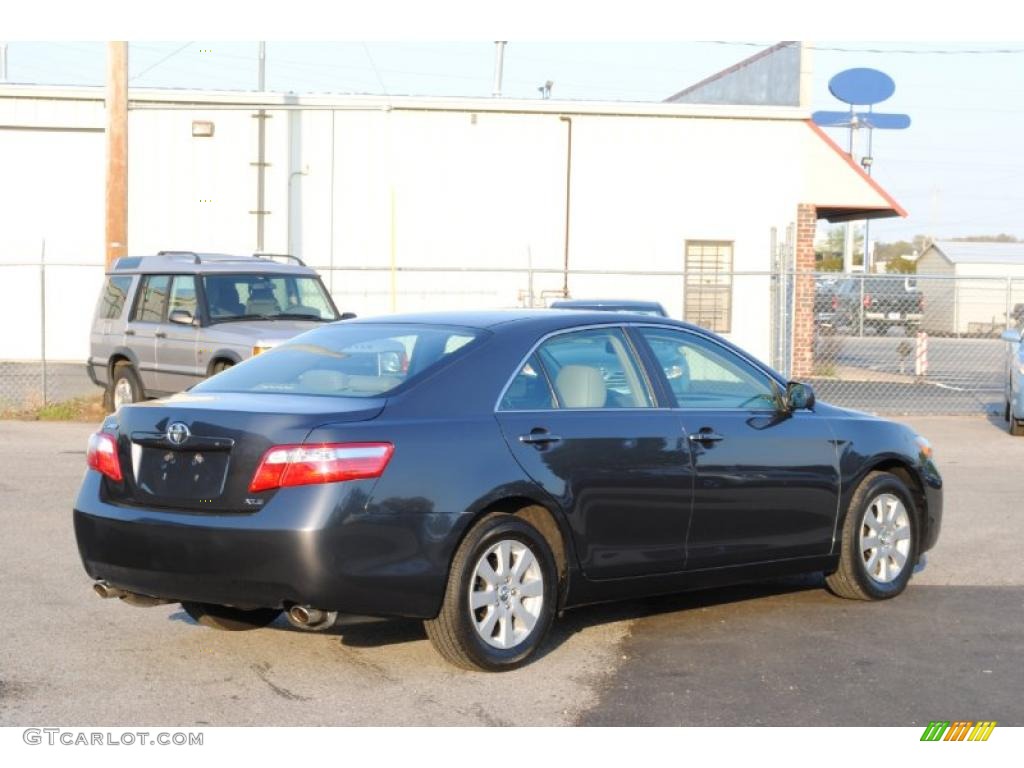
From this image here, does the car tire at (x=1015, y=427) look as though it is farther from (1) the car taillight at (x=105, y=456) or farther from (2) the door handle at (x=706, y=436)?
(1) the car taillight at (x=105, y=456)

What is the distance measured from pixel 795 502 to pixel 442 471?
227 cm

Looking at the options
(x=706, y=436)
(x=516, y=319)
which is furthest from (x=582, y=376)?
(x=706, y=436)

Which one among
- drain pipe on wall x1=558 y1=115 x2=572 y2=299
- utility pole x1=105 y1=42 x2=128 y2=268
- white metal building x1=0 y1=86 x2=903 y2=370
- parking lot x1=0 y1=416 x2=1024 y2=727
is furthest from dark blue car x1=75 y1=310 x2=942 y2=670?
drain pipe on wall x1=558 y1=115 x2=572 y2=299

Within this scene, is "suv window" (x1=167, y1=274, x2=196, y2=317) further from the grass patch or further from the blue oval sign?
the blue oval sign

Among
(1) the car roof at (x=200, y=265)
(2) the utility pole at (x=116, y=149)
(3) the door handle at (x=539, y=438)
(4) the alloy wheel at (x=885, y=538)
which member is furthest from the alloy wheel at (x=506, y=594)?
(2) the utility pole at (x=116, y=149)

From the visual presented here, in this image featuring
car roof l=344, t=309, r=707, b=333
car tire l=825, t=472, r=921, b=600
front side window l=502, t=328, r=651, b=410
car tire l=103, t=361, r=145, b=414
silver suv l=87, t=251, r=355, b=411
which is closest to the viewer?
front side window l=502, t=328, r=651, b=410

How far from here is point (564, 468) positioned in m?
7.01

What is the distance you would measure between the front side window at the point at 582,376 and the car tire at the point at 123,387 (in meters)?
11.5

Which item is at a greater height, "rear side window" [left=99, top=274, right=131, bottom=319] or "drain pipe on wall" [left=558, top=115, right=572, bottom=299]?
"drain pipe on wall" [left=558, top=115, right=572, bottom=299]

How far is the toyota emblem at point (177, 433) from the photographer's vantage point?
6.57 metres

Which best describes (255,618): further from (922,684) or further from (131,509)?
(922,684)

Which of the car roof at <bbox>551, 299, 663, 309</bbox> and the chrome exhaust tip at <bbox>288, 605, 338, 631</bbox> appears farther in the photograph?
the car roof at <bbox>551, 299, 663, 309</bbox>

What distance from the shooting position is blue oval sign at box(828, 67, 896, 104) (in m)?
35.0

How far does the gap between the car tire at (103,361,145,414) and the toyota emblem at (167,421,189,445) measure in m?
Answer: 11.7
